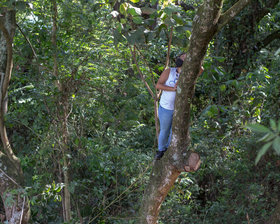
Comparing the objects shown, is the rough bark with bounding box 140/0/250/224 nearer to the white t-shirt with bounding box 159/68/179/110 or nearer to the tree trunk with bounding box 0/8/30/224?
the white t-shirt with bounding box 159/68/179/110

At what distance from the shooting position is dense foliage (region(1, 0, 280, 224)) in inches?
203

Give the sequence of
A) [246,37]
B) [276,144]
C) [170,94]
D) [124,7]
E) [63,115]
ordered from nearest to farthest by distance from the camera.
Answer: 1. [276,144]
2. [124,7]
3. [170,94]
4. [63,115]
5. [246,37]

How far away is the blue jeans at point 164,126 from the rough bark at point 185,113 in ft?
0.73

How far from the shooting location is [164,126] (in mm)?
3953

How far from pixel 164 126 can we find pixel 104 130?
191 cm

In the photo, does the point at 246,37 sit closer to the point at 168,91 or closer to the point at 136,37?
the point at 168,91

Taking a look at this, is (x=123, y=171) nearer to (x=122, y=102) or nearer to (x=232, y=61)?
(x=122, y=102)

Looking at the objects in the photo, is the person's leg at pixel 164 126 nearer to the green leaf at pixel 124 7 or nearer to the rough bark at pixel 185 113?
the rough bark at pixel 185 113

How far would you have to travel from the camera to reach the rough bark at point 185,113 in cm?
316

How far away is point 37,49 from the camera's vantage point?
5586mm

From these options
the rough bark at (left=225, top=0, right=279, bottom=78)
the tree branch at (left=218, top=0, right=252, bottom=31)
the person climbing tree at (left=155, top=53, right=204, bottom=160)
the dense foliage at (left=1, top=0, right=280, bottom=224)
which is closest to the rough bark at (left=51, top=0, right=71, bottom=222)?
the dense foliage at (left=1, top=0, right=280, bottom=224)

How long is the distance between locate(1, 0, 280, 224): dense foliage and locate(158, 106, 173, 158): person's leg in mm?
759

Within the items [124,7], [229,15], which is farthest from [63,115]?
[229,15]

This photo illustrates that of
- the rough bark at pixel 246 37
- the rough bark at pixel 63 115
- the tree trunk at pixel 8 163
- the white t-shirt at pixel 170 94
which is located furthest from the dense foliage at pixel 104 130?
the rough bark at pixel 246 37
